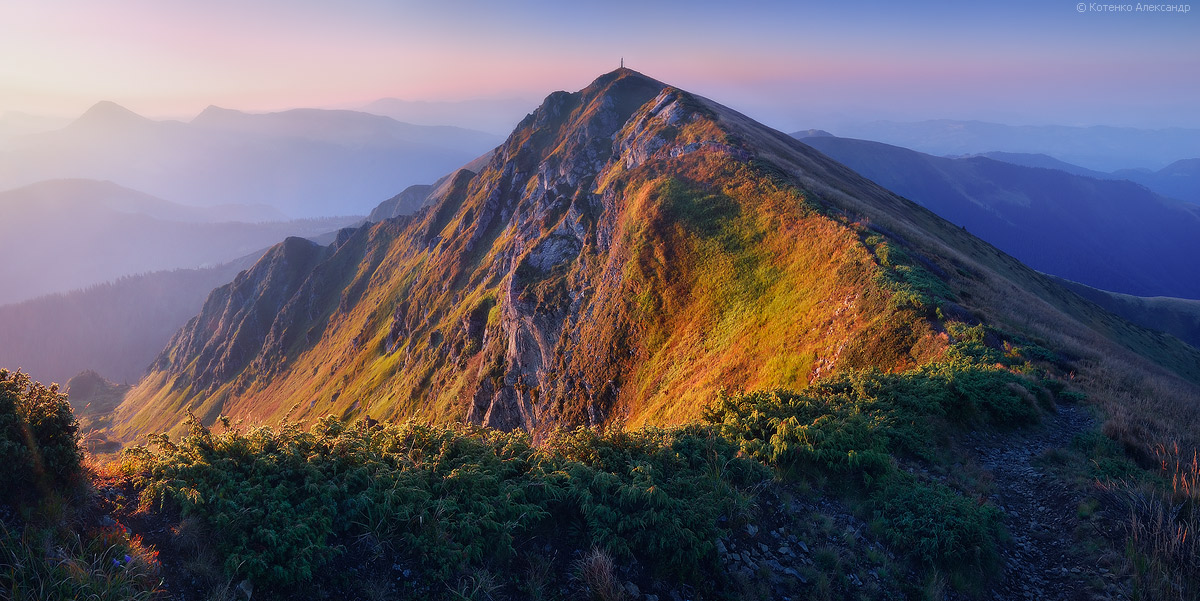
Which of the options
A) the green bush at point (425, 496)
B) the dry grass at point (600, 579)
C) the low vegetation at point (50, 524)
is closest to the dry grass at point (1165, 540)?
the green bush at point (425, 496)

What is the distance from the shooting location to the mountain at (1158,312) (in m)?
144

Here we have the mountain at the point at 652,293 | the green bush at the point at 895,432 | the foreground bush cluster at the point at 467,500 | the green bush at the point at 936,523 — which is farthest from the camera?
the mountain at the point at 652,293

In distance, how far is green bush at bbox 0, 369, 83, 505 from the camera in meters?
7.43

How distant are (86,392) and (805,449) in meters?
268

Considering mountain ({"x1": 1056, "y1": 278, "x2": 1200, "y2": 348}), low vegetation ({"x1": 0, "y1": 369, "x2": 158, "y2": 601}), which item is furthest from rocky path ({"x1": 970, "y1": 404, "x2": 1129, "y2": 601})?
mountain ({"x1": 1056, "y1": 278, "x2": 1200, "y2": 348})

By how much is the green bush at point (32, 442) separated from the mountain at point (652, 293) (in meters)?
3.54

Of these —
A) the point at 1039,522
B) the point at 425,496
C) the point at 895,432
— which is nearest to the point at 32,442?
the point at 425,496

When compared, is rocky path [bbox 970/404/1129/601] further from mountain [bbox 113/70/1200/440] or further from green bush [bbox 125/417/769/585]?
mountain [bbox 113/70/1200/440]

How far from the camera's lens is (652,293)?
43.5 meters

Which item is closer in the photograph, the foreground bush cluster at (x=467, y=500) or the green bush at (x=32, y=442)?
the foreground bush cluster at (x=467, y=500)

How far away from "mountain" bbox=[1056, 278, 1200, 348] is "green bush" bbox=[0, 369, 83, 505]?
200 meters

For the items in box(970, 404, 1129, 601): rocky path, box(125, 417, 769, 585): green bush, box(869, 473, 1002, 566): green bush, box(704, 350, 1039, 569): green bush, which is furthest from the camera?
box(704, 350, 1039, 569): green bush

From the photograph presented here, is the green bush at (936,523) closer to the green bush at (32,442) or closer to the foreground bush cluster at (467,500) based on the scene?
the foreground bush cluster at (467,500)

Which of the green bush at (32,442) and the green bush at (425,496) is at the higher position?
the green bush at (32,442)
